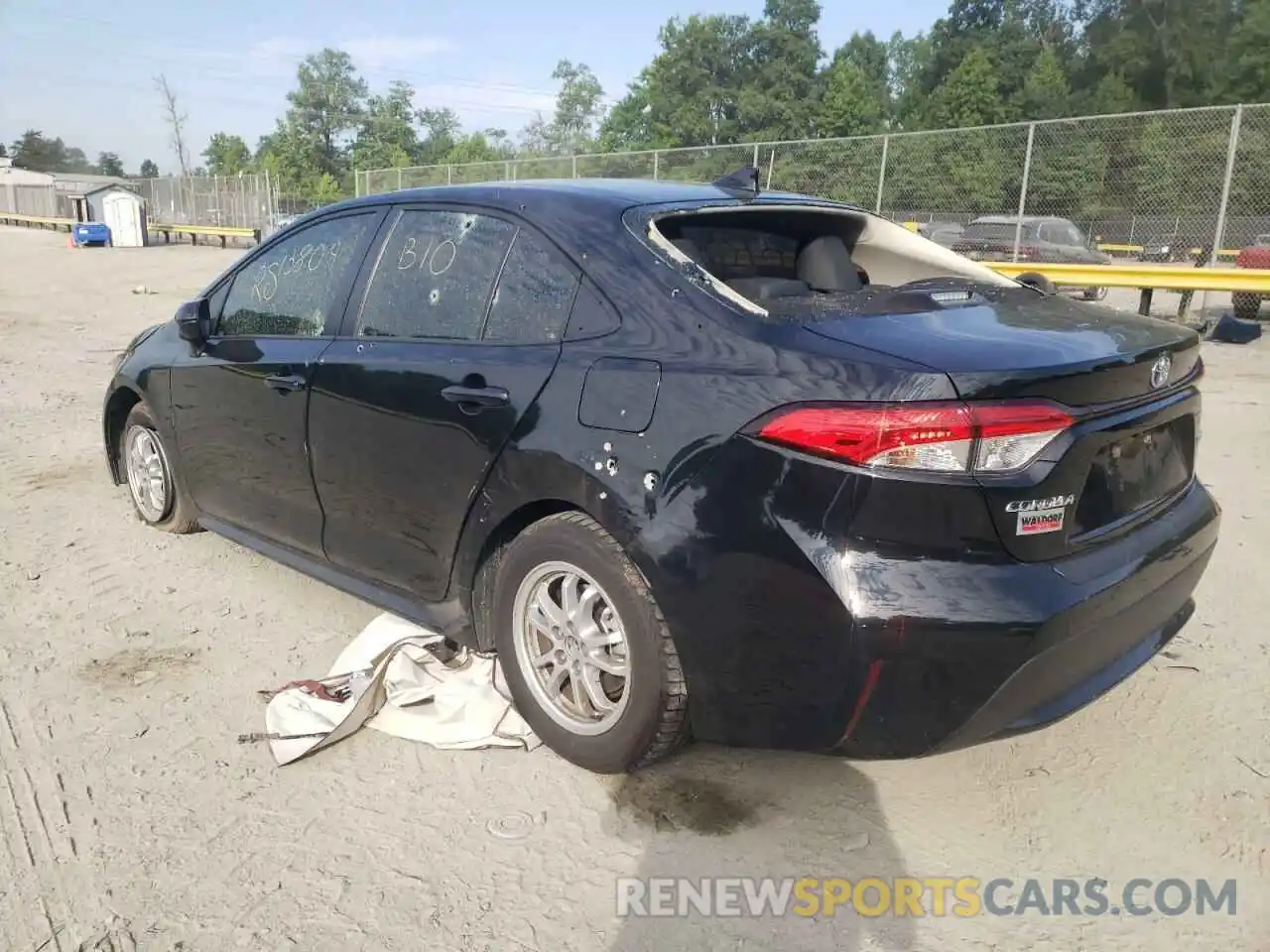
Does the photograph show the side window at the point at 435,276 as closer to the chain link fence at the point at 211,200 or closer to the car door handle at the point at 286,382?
the car door handle at the point at 286,382

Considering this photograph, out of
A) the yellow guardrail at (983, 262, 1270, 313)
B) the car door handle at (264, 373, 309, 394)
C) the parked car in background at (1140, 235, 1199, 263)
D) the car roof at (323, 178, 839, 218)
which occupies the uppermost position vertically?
the parked car in background at (1140, 235, 1199, 263)

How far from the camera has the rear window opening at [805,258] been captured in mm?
2715

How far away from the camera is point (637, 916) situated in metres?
2.28

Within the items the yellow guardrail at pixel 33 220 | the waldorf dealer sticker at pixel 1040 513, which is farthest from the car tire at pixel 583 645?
the yellow guardrail at pixel 33 220

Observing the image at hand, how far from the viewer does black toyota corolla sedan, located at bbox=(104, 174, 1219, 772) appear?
2152 mm

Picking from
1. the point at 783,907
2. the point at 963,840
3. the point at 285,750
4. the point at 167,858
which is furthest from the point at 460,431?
the point at 963,840

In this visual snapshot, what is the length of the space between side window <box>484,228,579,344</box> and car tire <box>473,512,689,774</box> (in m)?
0.57

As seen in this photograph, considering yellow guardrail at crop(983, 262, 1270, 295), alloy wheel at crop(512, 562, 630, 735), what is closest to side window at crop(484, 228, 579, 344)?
alloy wheel at crop(512, 562, 630, 735)

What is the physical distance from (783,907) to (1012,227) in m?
15.0

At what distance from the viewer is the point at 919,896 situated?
7.71 ft

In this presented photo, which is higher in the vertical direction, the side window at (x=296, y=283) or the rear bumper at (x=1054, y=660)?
the side window at (x=296, y=283)

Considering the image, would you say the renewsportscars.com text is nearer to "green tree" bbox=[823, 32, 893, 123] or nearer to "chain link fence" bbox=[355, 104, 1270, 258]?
"chain link fence" bbox=[355, 104, 1270, 258]

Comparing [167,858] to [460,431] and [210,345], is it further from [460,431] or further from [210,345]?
[210,345]

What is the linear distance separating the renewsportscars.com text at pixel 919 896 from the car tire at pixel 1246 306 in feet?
48.8
